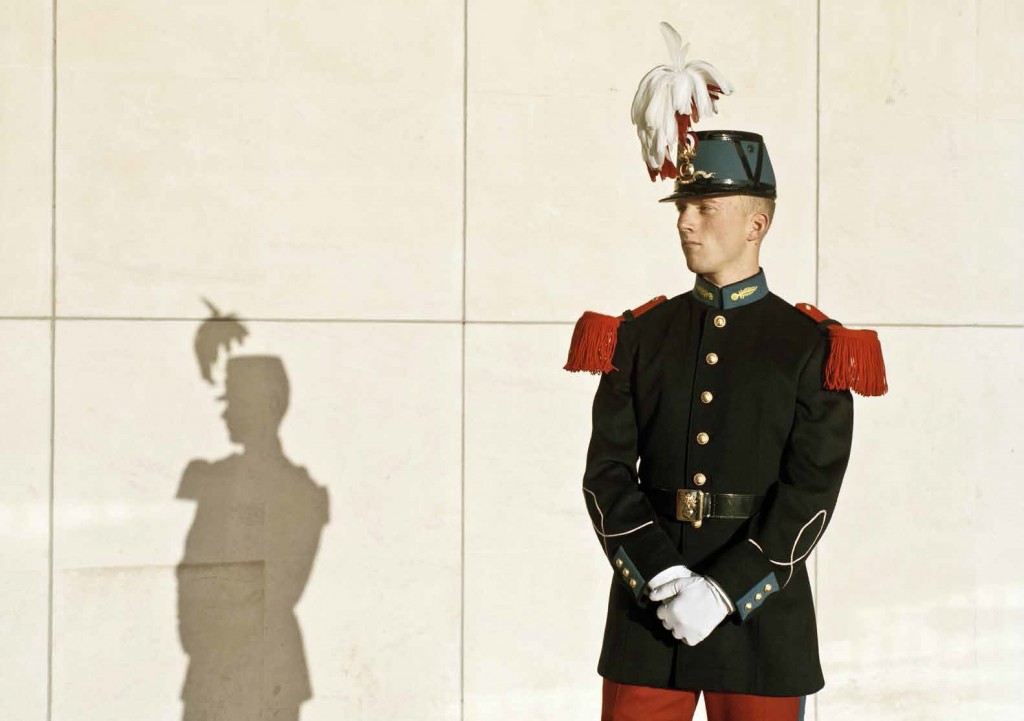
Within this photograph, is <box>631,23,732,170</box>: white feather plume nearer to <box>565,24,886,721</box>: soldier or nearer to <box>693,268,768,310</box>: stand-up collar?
<box>565,24,886,721</box>: soldier

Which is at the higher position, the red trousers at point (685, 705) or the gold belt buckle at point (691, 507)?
the gold belt buckle at point (691, 507)

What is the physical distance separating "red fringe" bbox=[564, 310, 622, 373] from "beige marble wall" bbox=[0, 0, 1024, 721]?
6.13 feet

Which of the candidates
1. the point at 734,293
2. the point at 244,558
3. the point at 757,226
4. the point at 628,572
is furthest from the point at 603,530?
the point at 244,558

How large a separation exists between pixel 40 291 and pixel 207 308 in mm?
556

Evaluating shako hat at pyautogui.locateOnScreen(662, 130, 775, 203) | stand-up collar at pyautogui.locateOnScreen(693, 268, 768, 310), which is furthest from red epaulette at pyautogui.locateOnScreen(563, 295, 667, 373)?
shako hat at pyautogui.locateOnScreen(662, 130, 775, 203)

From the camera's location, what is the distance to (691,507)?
2.73 m

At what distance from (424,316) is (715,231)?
2.04m

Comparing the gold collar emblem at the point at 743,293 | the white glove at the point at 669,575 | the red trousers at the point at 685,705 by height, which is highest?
the gold collar emblem at the point at 743,293

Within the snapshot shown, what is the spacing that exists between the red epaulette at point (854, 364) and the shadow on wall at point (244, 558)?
2.37m

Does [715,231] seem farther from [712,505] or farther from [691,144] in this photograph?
[712,505]

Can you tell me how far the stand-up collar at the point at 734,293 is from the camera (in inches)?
111

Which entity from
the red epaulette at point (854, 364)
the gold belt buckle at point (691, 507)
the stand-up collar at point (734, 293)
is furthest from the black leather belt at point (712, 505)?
the stand-up collar at point (734, 293)

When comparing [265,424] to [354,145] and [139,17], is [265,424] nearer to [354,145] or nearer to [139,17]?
[354,145]

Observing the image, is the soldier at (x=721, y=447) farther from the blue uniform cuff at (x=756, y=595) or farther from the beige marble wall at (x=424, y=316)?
the beige marble wall at (x=424, y=316)
